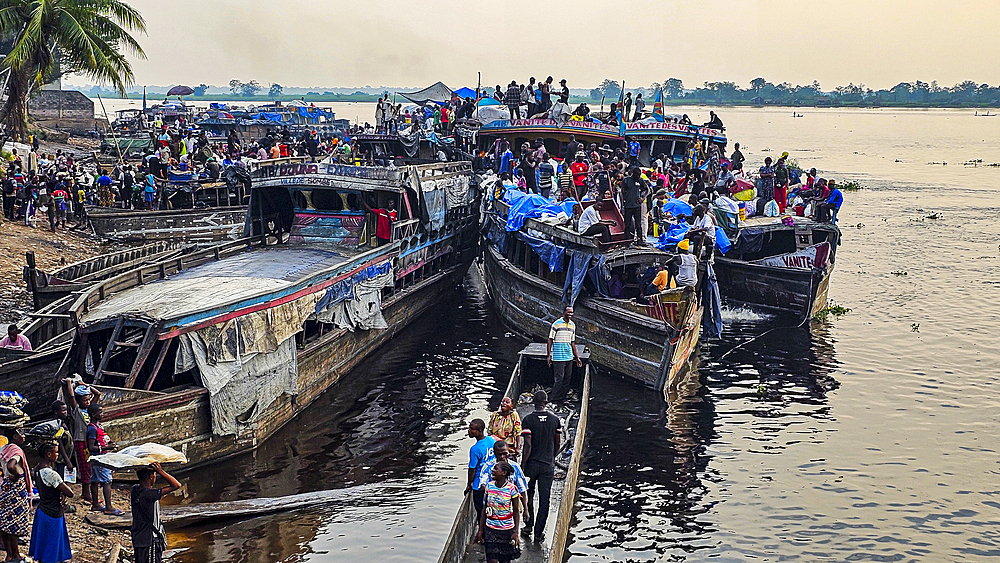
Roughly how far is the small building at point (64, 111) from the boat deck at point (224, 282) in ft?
→ 156

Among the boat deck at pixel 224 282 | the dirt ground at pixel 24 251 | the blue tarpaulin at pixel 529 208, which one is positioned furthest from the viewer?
the blue tarpaulin at pixel 529 208

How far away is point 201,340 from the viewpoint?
1381 cm

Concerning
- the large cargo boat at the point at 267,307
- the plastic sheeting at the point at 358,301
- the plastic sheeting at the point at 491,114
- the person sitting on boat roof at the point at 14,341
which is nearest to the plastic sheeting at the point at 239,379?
the large cargo boat at the point at 267,307

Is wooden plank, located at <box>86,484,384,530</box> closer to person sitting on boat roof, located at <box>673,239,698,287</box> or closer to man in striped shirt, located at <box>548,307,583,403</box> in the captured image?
man in striped shirt, located at <box>548,307,583,403</box>

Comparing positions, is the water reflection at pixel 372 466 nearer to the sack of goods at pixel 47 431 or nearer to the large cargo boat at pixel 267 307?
the large cargo boat at pixel 267 307

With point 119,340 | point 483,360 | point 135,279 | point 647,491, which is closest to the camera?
point 119,340

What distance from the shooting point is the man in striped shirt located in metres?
16.0

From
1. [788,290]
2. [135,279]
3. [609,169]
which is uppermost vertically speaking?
[609,169]

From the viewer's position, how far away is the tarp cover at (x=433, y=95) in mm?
44844

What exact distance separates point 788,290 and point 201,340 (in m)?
16.9

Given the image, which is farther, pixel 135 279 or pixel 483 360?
pixel 483 360

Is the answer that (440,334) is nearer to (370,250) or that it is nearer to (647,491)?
(370,250)

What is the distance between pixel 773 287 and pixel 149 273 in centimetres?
1665

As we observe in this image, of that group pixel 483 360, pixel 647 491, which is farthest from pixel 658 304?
pixel 483 360
